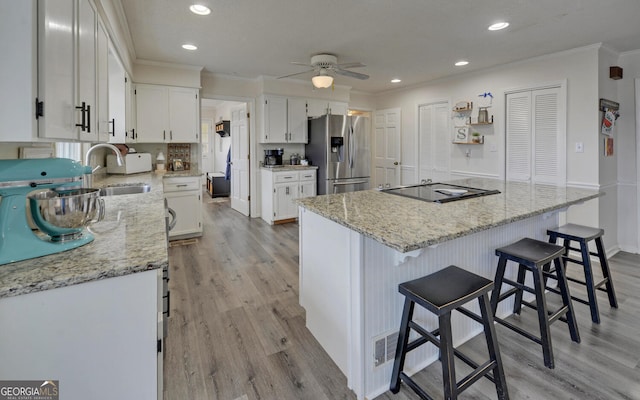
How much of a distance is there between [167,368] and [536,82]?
4912 mm

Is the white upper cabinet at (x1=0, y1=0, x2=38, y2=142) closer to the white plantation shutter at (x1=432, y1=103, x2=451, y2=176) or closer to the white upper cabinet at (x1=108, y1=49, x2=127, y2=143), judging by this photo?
the white upper cabinet at (x1=108, y1=49, x2=127, y2=143)

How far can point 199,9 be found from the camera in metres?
2.62

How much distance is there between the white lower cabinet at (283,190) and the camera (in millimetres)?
5035

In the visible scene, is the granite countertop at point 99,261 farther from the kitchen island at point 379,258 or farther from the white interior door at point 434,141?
the white interior door at point 434,141

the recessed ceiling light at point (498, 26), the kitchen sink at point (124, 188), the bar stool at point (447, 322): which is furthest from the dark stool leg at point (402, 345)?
the recessed ceiling light at point (498, 26)

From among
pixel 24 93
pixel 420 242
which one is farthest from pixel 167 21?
pixel 420 242

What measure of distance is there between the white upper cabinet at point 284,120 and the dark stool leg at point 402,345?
4226 millimetres

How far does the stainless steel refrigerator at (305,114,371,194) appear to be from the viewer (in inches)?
203

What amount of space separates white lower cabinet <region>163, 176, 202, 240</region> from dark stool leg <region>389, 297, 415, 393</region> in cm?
344

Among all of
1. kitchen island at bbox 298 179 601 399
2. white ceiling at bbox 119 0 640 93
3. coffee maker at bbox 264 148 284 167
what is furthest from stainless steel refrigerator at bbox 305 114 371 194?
kitchen island at bbox 298 179 601 399

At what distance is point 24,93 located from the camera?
3.26 feet

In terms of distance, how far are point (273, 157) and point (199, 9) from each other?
288 centimetres

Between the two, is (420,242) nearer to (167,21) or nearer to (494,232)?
(494,232)

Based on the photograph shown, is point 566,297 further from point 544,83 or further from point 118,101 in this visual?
point 118,101
